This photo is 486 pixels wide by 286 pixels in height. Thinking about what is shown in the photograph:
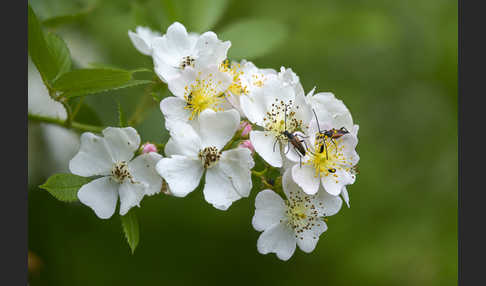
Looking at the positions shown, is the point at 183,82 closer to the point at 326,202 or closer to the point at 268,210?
the point at 268,210

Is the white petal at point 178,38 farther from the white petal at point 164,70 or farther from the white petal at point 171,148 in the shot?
the white petal at point 171,148

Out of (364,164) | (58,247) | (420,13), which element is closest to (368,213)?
(364,164)

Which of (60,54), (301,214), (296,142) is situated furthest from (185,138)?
(60,54)

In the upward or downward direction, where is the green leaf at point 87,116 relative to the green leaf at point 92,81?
upward

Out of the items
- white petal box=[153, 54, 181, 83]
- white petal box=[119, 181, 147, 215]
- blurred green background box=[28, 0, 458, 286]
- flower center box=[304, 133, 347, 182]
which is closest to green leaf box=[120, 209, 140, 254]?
white petal box=[119, 181, 147, 215]

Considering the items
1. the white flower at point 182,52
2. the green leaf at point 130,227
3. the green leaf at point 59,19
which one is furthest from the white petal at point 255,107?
the green leaf at point 59,19

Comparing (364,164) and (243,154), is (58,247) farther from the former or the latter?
(364,164)
